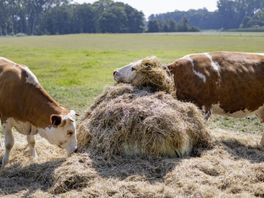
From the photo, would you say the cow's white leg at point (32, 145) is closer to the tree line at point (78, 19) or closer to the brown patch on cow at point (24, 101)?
the brown patch on cow at point (24, 101)

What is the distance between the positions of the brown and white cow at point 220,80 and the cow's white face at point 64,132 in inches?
63.9

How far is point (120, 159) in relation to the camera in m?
8.05

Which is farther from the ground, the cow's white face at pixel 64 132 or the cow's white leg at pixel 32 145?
the cow's white face at pixel 64 132

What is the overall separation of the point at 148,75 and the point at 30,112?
2337 millimetres

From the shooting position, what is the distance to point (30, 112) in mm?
8453

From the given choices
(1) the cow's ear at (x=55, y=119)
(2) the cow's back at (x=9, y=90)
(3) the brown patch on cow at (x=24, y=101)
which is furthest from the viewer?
(2) the cow's back at (x=9, y=90)

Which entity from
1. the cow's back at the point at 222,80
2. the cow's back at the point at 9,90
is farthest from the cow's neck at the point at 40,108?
the cow's back at the point at 222,80

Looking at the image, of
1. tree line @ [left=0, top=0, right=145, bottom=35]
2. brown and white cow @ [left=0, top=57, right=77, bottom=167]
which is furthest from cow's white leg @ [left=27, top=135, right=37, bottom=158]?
tree line @ [left=0, top=0, right=145, bottom=35]

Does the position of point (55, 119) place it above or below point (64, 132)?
above

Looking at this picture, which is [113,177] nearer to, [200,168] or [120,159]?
[120,159]

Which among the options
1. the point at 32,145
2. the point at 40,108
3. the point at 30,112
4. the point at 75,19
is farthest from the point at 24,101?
the point at 75,19

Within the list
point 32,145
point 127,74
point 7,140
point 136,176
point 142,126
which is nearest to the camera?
point 136,176

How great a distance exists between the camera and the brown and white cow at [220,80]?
943 cm

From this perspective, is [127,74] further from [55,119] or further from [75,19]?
[75,19]
